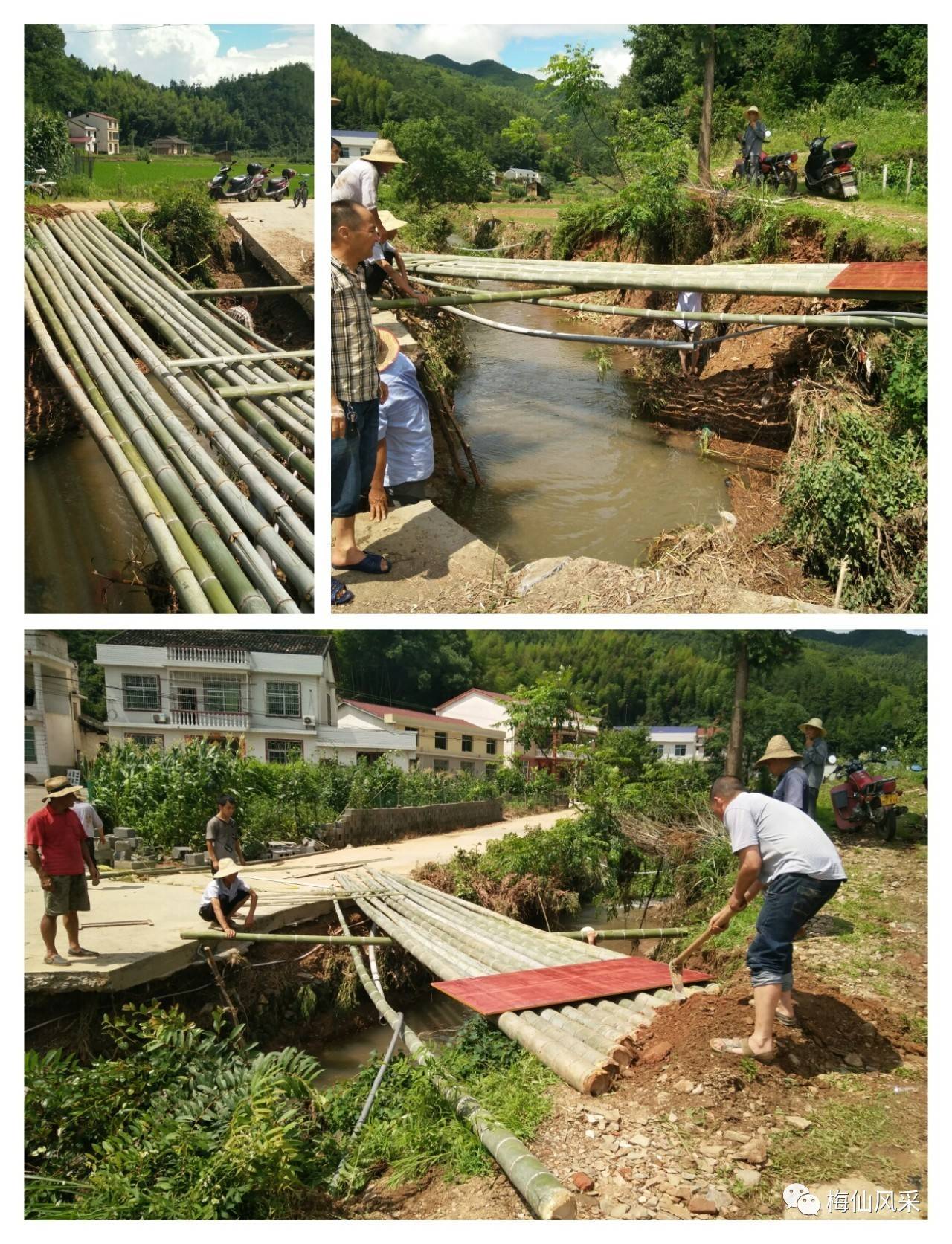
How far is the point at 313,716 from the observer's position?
7789 mm

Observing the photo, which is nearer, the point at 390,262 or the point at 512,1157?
the point at 512,1157

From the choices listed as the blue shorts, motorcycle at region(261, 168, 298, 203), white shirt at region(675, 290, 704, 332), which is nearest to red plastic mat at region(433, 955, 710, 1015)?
Result: the blue shorts

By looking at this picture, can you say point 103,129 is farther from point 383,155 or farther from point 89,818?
point 89,818

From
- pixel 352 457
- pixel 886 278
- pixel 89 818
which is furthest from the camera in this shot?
pixel 886 278

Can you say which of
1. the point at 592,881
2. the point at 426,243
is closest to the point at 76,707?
the point at 426,243

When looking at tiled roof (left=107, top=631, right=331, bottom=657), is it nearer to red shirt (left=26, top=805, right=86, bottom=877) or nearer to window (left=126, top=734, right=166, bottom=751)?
window (left=126, top=734, right=166, bottom=751)

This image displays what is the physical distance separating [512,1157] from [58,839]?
2467 mm

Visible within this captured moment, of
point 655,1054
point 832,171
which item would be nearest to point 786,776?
point 655,1054

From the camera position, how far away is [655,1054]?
133 inches

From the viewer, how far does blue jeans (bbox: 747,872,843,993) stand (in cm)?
323

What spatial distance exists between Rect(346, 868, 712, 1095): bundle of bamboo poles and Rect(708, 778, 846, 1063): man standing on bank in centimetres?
49

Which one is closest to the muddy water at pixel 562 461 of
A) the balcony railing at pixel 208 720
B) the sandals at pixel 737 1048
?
the sandals at pixel 737 1048

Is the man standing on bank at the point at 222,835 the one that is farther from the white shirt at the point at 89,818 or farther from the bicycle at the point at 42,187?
the bicycle at the point at 42,187

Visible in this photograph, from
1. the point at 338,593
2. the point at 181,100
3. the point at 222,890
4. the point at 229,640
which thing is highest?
the point at 181,100
